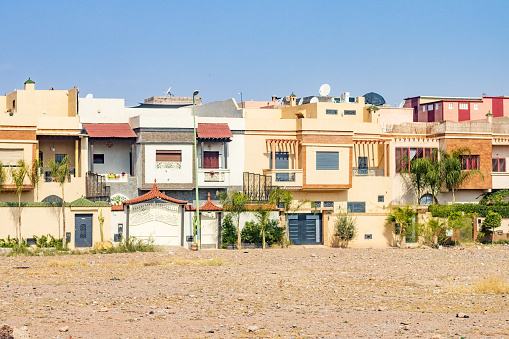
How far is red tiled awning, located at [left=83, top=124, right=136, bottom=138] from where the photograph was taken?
160ft

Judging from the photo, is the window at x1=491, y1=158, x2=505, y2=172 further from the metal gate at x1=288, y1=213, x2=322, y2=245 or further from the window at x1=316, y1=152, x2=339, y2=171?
the metal gate at x1=288, y1=213, x2=322, y2=245

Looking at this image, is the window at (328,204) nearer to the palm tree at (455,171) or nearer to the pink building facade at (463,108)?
the palm tree at (455,171)

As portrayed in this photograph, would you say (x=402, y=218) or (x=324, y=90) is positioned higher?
(x=324, y=90)

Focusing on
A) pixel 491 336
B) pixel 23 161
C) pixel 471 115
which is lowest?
pixel 491 336

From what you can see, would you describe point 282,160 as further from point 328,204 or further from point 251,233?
point 251,233

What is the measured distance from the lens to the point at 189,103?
72375mm

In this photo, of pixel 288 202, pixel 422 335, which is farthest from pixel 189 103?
pixel 422 335

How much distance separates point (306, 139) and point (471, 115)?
81.2 feet

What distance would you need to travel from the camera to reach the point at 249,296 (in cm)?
2655

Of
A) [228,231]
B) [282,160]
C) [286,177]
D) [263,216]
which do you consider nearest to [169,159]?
[286,177]

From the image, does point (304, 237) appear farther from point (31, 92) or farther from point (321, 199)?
point (31, 92)

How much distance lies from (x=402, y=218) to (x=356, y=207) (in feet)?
23.1

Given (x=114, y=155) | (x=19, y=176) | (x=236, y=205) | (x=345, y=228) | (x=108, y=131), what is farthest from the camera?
(x=114, y=155)

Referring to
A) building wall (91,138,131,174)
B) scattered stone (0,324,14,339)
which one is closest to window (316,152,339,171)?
building wall (91,138,131,174)
